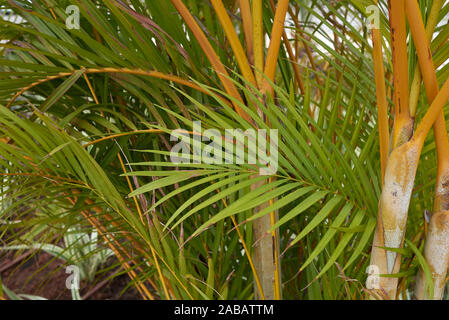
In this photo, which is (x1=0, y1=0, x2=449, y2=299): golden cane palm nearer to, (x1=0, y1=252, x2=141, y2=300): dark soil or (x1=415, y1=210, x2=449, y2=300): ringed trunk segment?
(x1=415, y1=210, x2=449, y2=300): ringed trunk segment

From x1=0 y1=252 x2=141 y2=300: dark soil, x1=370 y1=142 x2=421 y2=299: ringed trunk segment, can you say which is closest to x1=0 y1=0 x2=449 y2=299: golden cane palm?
x1=370 y1=142 x2=421 y2=299: ringed trunk segment

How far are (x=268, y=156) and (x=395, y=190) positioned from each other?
4.6 inches

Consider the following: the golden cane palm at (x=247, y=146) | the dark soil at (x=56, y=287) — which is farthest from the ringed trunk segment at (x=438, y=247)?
the dark soil at (x=56, y=287)

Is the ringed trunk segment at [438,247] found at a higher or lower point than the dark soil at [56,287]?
higher

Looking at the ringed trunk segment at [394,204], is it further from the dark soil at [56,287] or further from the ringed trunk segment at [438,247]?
the dark soil at [56,287]

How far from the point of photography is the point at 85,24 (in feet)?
1.92

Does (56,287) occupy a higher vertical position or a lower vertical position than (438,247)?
lower

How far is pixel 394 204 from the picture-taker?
0.37 m

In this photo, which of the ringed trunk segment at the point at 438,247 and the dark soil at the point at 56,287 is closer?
the ringed trunk segment at the point at 438,247

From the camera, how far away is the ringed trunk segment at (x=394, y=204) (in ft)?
1.19

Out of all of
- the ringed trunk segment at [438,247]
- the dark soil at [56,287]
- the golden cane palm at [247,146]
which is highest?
the golden cane palm at [247,146]

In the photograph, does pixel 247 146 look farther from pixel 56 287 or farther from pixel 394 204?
pixel 56 287

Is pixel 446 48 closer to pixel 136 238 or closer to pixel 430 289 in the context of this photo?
pixel 430 289

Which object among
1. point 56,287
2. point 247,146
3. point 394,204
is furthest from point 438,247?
point 56,287
